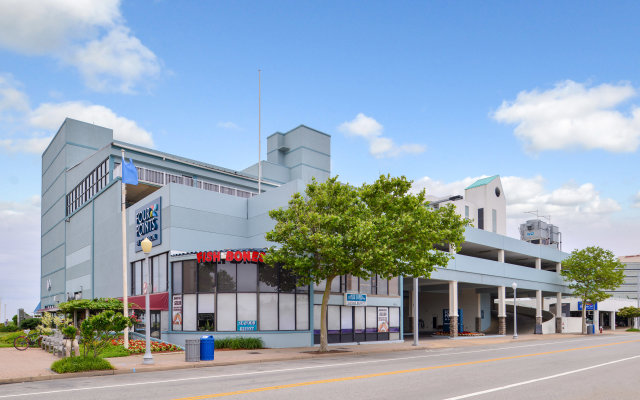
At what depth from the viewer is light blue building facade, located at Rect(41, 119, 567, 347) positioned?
3138cm

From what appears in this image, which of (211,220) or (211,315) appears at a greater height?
(211,220)

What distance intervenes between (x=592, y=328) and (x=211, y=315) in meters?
50.0

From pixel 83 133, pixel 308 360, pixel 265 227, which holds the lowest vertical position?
pixel 308 360

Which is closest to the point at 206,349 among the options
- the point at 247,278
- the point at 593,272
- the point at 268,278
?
the point at 247,278

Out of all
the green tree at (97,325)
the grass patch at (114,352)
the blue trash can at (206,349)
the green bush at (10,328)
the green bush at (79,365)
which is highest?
the green tree at (97,325)

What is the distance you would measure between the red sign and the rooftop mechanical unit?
2892 inches

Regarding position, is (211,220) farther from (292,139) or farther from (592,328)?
(592,328)

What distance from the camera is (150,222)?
37812mm

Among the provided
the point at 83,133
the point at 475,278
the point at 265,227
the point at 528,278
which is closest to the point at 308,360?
the point at 265,227

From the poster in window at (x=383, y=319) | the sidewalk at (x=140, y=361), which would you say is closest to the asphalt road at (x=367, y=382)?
the sidewalk at (x=140, y=361)

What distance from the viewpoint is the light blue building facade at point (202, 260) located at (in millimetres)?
31375

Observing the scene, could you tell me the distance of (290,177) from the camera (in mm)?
72688

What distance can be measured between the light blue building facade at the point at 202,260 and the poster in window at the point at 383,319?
0.07 metres

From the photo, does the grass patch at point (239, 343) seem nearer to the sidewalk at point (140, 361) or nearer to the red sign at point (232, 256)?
the sidewalk at point (140, 361)
